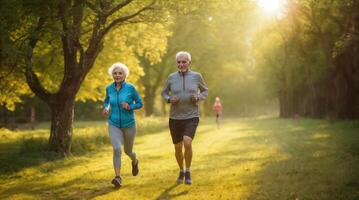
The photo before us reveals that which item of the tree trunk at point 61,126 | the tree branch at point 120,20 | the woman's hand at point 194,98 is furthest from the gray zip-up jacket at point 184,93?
the tree trunk at point 61,126

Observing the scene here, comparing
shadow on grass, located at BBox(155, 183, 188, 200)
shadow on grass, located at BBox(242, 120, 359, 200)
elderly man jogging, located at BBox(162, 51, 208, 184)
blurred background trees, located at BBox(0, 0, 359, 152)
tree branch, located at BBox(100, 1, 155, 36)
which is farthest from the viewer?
tree branch, located at BBox(100, 1, 155, 36)

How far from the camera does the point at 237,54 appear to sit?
192ft

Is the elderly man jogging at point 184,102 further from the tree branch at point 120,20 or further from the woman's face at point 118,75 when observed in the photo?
the tree branch at point 120,20

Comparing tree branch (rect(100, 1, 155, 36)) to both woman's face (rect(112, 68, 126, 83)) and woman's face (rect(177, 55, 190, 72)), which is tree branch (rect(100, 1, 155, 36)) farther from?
woman's face (rect(177, 55, 190, 72))

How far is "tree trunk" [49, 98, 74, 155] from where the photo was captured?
16.6m

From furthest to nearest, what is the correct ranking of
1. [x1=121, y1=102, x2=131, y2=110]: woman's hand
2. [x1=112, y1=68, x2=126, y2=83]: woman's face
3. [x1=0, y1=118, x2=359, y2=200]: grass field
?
[x1=112, y1=68, x2=126, y2=83]: woman's face
[x1=121, y1=102, x2=131, y2=110]: woman's hand
[x1=0, y1=118, x2=359, y2=200]: grass field

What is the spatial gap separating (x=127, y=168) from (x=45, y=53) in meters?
9.78

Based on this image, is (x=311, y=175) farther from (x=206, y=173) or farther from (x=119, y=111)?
(x=119, y=111)

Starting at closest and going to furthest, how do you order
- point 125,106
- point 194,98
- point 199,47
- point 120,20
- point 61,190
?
point 125,106
point 194,98
point 61,190
point 120,20
point 199,47

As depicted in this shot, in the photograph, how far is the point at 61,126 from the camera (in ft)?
54.4

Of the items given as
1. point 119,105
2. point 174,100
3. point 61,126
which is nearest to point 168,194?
point 174,100

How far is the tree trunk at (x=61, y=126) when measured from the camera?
54.3 feet

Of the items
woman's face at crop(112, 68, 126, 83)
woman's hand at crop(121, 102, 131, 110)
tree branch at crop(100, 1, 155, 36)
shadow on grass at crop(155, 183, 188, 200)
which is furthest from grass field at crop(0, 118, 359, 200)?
tree branch at crop(100, 1, 155, 36)

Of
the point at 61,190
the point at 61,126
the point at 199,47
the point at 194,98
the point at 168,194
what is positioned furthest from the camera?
the point at 199,47
